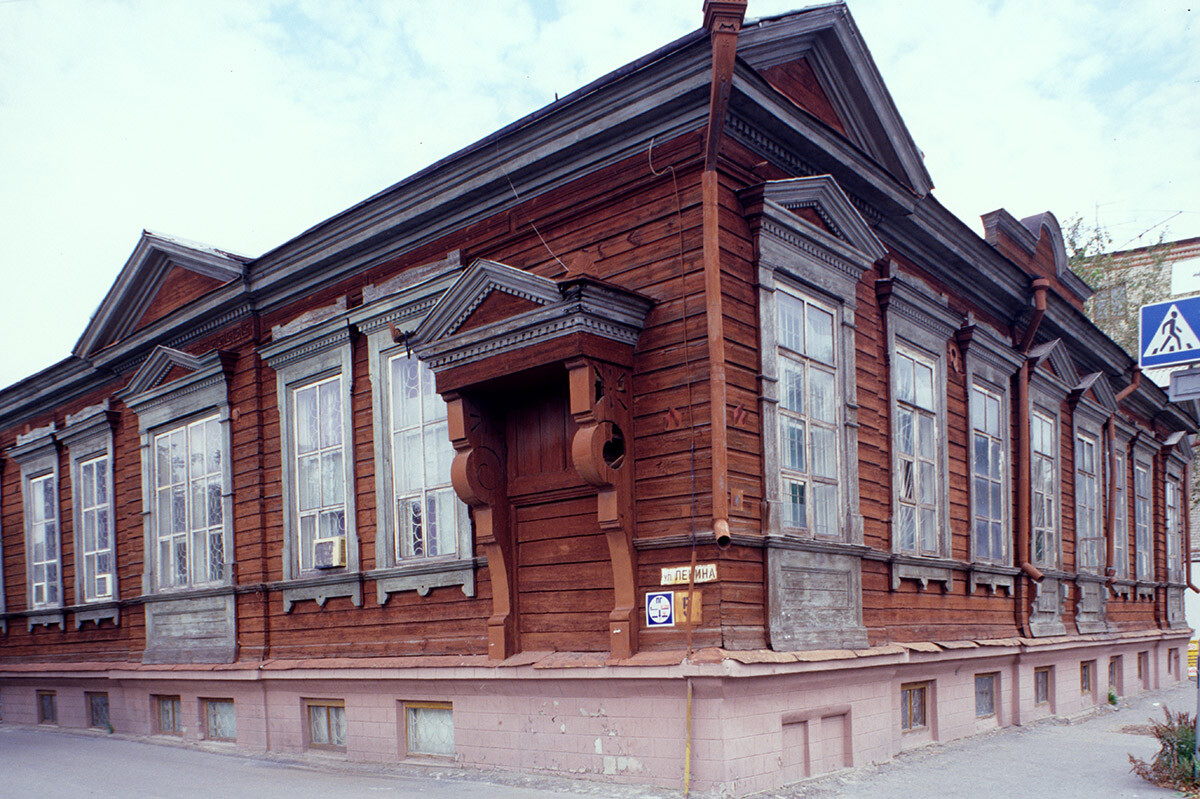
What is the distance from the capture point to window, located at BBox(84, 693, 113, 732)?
1503 cm

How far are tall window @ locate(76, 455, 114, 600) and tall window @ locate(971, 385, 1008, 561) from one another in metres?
11.8

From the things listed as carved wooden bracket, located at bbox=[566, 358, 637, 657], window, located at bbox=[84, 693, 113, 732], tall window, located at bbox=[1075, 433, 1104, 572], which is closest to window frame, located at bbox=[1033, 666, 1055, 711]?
tall window, located at bbox=[1075, 433, 1104, 572]

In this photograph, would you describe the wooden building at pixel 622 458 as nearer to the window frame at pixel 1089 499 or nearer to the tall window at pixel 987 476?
the tall window at pixel 987 476

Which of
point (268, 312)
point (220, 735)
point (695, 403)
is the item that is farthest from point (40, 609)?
point (695, 403)

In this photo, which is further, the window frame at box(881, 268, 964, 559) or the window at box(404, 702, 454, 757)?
the window frame at box(881, 268, 964, 559)

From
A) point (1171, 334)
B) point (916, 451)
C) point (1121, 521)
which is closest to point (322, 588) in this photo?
point (916, 451)

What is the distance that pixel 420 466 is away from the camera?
34.2ft

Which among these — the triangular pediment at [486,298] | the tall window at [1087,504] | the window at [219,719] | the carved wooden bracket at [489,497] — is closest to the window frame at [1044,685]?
the tall window at [1087,504]

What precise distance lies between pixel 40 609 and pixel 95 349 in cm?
458

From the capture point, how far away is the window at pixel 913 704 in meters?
10.3

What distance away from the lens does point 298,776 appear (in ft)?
32.0

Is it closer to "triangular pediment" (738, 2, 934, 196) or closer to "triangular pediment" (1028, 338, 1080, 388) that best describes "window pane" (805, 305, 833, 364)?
"triangular pediment" (738, 2, 934, 196)

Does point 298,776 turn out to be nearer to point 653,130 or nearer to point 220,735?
point 220,735

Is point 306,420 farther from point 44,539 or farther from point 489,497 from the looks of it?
point 44,539
